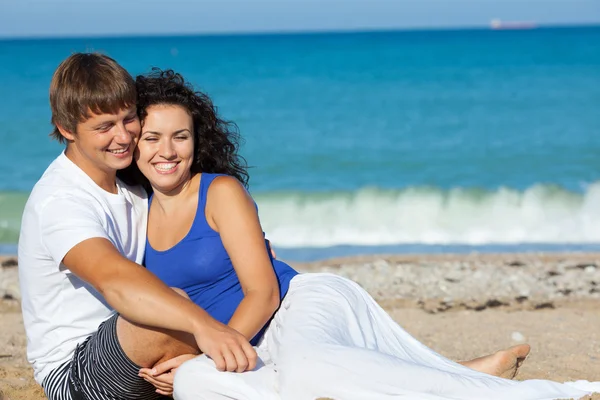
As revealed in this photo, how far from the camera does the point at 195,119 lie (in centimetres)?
419

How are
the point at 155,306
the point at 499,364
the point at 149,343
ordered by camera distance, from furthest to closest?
the point at 499,364 < the point at 149,343 < the point at 155,306

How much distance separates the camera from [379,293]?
734 centimetres

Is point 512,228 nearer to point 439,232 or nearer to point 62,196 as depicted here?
point 439,232

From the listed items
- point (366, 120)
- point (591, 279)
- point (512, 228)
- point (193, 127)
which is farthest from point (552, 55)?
point (193, 127)

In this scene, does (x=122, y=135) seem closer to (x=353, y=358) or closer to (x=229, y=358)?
(x=229, y=358)

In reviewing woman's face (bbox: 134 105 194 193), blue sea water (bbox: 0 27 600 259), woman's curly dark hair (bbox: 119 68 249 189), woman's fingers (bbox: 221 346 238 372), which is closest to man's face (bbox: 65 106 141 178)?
woman's face (bbox: 134 105 194 193)

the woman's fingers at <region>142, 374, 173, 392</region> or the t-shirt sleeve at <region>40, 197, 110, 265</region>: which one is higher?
the t-shirt sleeve at <region>40, 197, 110, 265</region>

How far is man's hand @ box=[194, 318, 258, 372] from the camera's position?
3.24m

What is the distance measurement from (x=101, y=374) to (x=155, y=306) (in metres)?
0.50

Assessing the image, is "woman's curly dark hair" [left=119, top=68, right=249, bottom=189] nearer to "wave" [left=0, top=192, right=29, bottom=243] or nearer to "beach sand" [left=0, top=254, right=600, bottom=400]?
"beach sand" [left=0, top=254, right=600, bottom=400]

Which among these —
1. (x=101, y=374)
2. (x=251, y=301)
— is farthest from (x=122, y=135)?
(x=101, y=374)

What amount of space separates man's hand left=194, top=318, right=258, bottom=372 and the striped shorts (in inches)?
15.7

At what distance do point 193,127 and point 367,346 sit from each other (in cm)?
146

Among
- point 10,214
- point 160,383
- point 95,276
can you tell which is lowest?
point 10,214
